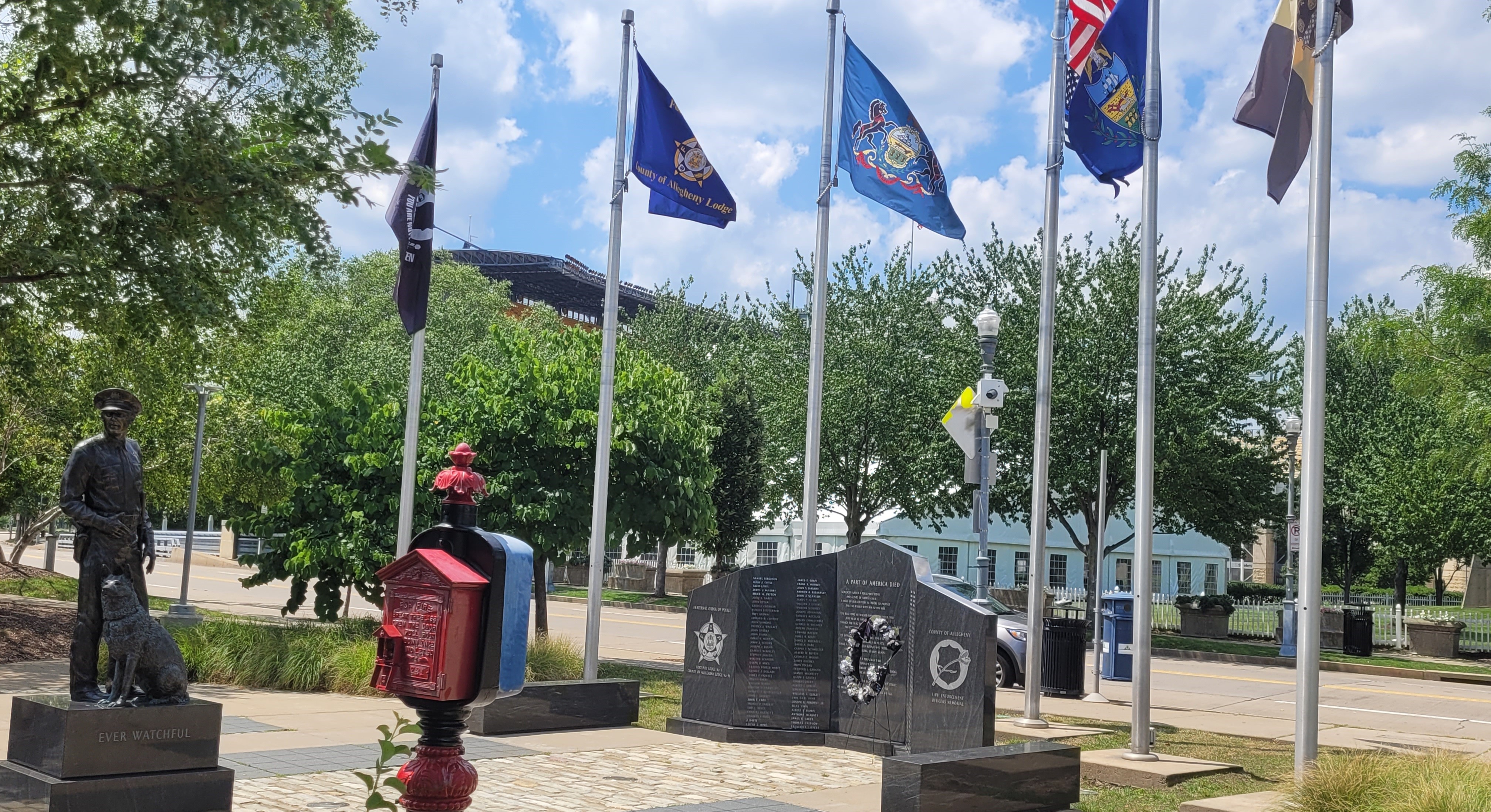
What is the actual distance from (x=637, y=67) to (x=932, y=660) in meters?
7.99

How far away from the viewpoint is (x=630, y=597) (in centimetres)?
4450

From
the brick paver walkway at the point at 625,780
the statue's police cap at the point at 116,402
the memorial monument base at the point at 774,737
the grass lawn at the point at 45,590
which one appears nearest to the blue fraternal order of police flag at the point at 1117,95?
the memorial monument base at the point at 774,737

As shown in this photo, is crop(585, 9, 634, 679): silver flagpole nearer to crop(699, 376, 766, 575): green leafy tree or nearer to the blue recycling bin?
the blue recycling bin

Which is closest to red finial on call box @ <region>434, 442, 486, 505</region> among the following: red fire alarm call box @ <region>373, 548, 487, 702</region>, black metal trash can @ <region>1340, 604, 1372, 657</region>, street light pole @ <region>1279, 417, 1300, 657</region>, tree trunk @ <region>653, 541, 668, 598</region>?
red fire alarm call box @ <region>373, 548, 487, 702</region>

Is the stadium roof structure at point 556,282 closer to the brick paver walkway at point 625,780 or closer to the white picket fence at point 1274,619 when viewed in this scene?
the white picket fence at point 1274,619

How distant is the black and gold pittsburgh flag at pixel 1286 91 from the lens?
31.4ft

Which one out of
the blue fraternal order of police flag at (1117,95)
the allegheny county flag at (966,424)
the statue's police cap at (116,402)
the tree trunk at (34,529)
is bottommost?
the tree trunk at (34,529)

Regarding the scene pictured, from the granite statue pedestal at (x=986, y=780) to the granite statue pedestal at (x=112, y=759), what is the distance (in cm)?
413

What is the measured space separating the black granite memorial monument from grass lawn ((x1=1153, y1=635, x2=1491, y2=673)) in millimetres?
17944

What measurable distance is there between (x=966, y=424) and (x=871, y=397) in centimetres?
1938

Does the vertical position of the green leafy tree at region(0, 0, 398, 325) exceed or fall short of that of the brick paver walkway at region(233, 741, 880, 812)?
it exceeds it

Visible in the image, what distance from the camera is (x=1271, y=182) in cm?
973

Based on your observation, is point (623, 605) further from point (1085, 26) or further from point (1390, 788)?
point (1390, 788)

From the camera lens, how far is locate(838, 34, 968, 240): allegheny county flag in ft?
48.0
